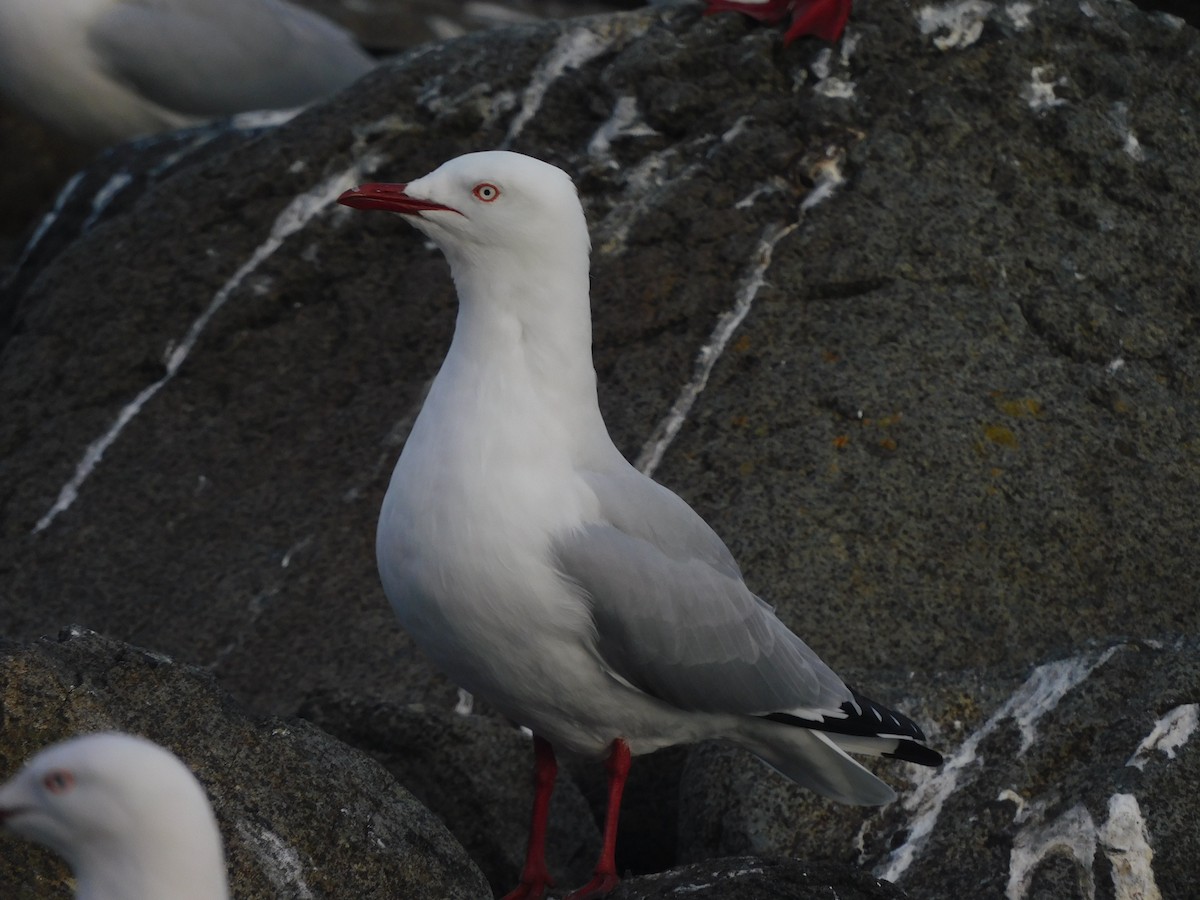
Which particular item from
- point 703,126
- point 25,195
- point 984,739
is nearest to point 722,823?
point 984,739

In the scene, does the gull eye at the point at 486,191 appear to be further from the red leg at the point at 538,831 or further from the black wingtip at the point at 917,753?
the black wingtip at the point at 917,753

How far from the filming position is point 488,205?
13.3 ft

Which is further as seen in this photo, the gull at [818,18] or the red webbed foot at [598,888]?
the gull at [818,18]

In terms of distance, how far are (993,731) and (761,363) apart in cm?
148

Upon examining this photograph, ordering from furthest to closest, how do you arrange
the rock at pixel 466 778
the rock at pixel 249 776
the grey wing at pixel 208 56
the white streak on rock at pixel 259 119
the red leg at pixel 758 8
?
the grey wing at pixel 208 56, the white streak on rock at pixel 259 119, the red leg at pixel 758 8, the rock at pixel 466 778, the rock at pixel 249 776

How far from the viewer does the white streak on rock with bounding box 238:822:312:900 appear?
3.37m

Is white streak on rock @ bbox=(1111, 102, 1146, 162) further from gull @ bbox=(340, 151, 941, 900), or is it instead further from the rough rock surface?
gull @ bbox=(340, 151, 941, 900)

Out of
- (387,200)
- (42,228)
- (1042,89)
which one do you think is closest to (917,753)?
(387,200)

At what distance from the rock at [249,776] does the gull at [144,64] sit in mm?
5680

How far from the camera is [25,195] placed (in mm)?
11586

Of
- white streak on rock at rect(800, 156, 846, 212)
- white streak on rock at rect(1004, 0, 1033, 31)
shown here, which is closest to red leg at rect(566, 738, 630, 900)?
white streak on rock at rect(800, 156, 846, 212)

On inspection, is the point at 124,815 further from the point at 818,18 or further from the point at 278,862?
the point at 818,18

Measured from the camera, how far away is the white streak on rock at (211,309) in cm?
580

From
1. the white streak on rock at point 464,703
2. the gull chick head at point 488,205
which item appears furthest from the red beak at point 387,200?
the white streak on rock at point 464,703
